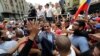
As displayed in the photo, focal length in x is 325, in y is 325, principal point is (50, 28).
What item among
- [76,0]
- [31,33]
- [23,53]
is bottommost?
[76,0]

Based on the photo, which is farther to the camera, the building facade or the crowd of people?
the building facade

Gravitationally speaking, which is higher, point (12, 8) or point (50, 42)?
point (50, 42)

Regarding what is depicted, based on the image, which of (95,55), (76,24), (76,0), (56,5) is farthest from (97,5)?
(95,55)

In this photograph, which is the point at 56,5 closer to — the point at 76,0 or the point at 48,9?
the point at 48,9

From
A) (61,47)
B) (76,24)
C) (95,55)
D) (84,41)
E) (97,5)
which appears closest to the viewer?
(95,55)

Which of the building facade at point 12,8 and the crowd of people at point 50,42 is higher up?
the crowd of people at point 50,42

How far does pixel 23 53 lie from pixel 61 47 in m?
0.70

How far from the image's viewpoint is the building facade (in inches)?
2878

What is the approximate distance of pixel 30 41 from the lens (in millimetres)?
4699

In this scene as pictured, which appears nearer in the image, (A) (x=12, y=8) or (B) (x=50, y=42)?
(B) (x=50, y=42)

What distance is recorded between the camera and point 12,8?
85.8 m

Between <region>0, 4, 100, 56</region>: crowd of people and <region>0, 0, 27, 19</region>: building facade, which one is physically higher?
<region>0, 4, 100, 56</region>: crowd of people

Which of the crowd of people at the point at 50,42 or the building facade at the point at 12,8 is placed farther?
the building facade at the point at 12,8

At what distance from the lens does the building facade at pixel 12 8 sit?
7311cm
